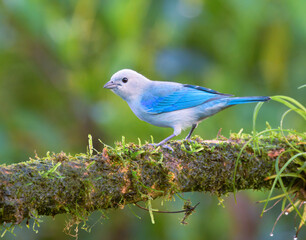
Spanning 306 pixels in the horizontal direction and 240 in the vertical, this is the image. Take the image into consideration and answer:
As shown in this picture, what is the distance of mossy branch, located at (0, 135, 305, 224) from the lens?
2908mm

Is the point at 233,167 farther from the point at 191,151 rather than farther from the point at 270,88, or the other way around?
the point at 270,88

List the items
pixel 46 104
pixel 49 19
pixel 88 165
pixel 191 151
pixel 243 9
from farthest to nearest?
pixel 46 104 → pixel 49 19 → pixel 243 9 → pixel 191 151 → pixel 88 165

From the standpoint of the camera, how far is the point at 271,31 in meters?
8.00

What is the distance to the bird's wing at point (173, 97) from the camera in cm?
468

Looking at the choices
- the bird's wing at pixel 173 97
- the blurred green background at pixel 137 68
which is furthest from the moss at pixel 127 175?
the blurred green background at pixel 137 68

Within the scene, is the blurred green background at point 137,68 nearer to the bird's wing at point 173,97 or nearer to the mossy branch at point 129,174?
the bird's wing at point 173,97

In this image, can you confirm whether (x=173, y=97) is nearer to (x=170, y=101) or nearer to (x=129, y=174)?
(x=170, y=101)

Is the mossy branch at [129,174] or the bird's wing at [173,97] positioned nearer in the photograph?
the mossy branch at [129,174]

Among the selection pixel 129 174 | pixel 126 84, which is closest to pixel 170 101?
pixel 126 84

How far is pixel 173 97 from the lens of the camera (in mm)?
4824

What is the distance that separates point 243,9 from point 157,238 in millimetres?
3807

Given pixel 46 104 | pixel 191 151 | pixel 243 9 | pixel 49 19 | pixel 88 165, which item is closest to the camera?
pixel 88 165

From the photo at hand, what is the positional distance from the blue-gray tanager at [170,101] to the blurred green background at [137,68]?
8.17ft

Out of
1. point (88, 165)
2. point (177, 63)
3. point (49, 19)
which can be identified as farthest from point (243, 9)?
point (88, 165)
